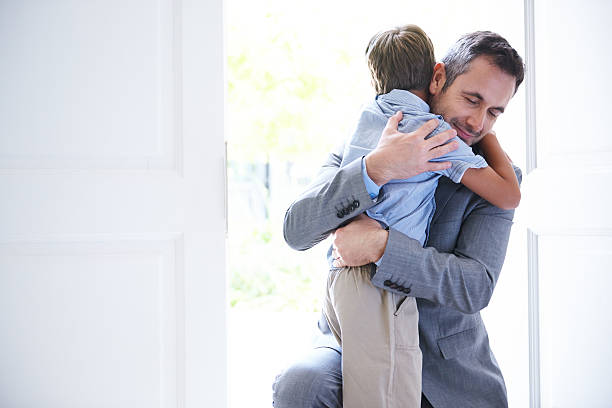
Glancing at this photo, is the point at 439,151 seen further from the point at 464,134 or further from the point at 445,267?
the point at 445,267

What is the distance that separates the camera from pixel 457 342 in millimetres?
1275

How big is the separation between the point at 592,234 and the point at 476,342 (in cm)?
70

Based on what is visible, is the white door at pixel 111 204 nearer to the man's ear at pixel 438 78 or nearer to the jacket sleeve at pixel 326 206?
the jacket sleeve at pixel 326 206

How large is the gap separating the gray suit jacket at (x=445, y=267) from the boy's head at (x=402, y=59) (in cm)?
27

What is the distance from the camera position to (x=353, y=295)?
118 centimetres

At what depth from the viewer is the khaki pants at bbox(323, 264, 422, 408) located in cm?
112

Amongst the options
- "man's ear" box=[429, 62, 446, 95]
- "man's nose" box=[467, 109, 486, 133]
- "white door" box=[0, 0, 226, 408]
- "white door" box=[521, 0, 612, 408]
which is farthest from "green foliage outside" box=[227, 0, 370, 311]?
"man's nose" box=[467, 109, 486, 133]

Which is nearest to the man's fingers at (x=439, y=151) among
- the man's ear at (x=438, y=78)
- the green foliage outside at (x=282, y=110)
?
the man's ear at (x=438, y=78)

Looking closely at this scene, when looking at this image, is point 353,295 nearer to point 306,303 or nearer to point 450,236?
point 450,236

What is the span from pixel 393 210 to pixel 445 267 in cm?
19

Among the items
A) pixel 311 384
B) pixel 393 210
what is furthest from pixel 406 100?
pixel 311 384

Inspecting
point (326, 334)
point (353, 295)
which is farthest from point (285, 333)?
point (353, 295)

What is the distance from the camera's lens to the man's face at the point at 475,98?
1.22 meters

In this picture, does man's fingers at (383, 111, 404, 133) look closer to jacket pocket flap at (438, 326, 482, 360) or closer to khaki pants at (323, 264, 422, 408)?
khaki pants at (323, 264, 422, 408)
